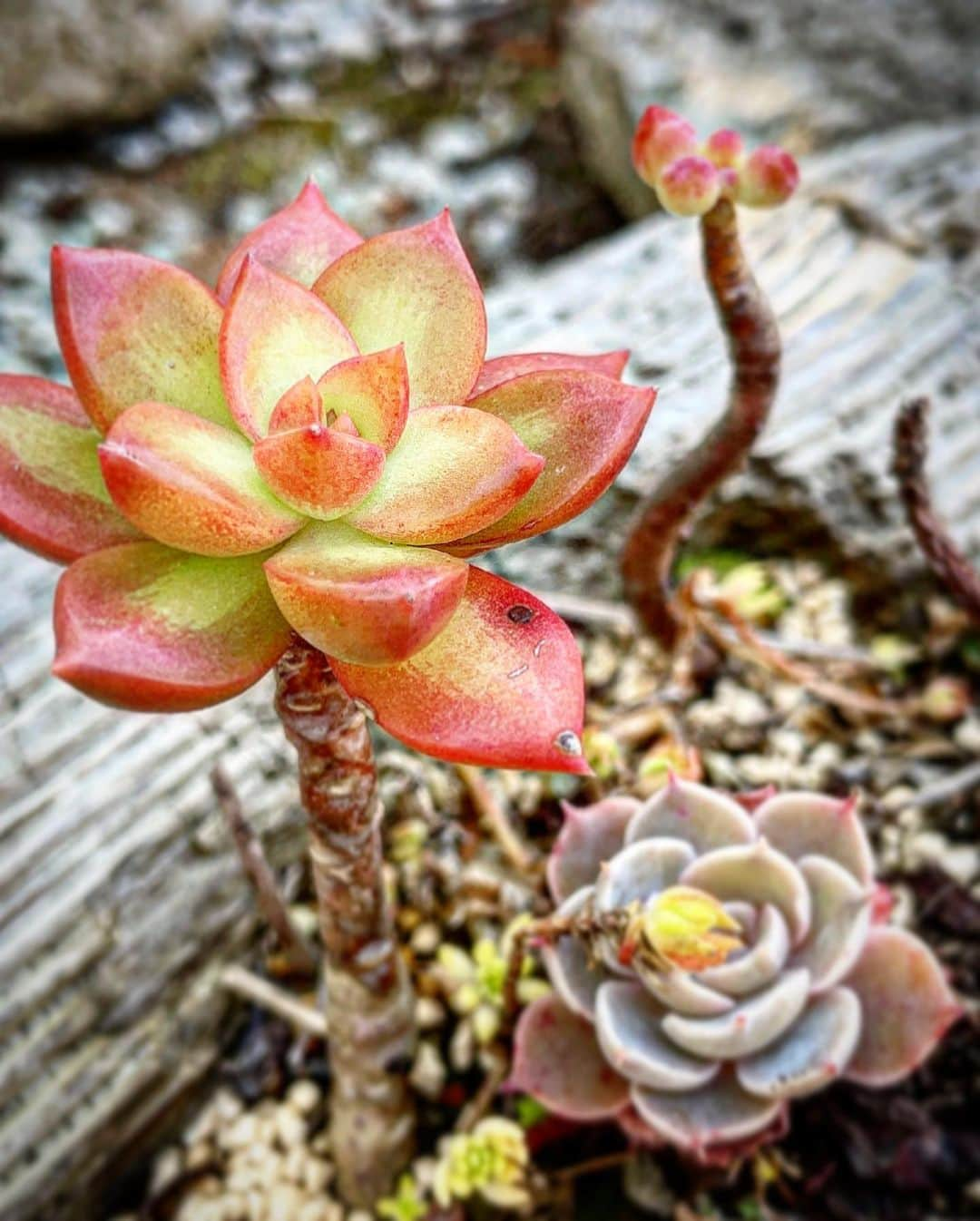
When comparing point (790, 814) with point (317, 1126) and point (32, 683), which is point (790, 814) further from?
point (32, 683)

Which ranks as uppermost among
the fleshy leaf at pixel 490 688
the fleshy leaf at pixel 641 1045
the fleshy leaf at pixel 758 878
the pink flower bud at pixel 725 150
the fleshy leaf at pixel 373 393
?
the pink flower bud at pixel 725 150

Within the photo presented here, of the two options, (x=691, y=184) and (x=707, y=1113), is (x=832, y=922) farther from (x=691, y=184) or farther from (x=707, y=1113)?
(x=691, y=184)

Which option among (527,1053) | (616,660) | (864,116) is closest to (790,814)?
(527,1053)

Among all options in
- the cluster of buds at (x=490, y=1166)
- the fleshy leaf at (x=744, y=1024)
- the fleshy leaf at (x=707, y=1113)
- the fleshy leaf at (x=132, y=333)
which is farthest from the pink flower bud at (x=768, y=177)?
the cluster of buds at (x=490, y=1166)

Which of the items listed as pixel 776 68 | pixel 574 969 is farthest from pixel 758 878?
pixel 776 68

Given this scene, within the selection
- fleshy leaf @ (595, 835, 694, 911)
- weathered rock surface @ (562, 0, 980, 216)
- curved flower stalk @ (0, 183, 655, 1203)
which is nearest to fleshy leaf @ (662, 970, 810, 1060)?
fleshy leaf @ (595, 835, 694, 911)

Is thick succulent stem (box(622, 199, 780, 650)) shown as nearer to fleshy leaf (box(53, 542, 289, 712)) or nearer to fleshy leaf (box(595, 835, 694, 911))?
fleshy leaf (box(595, 835, 694, 911))

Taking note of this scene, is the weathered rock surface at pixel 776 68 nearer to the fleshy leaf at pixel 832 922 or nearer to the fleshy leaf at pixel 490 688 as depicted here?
the fleshy leaf at pixel 832 922
